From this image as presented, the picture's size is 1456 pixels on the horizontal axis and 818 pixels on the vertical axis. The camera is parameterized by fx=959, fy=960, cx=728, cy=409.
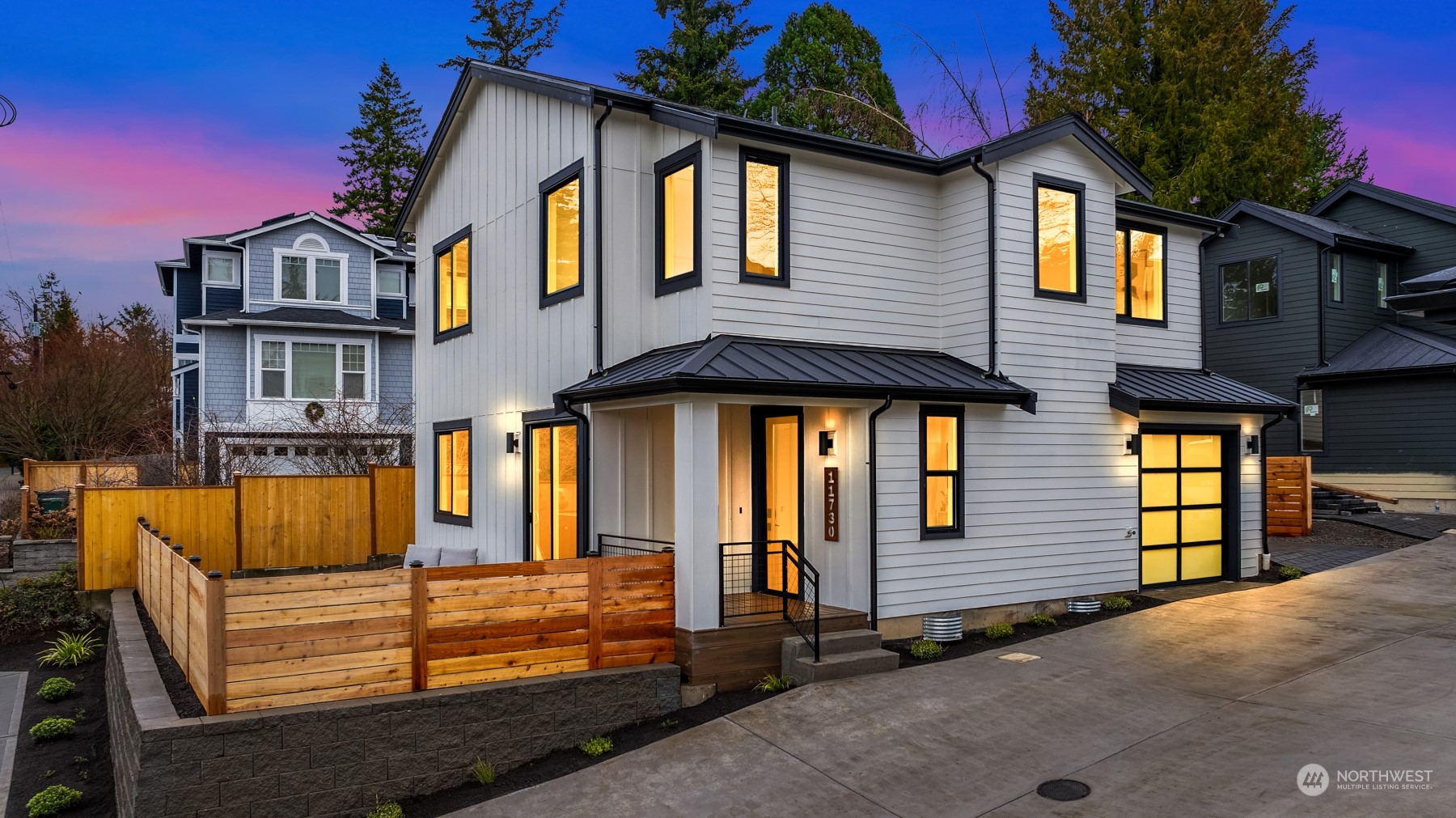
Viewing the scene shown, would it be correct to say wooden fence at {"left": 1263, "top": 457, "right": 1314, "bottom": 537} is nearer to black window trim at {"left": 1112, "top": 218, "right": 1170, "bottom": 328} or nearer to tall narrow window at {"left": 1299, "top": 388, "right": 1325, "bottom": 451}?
tall narrow window at {"left": 1299, "top": 388, "right": 1325, "bottom": 451}

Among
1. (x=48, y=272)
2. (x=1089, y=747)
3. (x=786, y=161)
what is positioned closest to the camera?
(x=1089, y=747)

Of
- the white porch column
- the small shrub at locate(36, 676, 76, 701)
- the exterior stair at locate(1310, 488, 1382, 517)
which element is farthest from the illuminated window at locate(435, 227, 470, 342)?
the exterior stair at locate(1310, 488, 1382, 517)

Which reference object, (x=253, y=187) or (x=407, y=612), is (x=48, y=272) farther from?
(x=407, y=612)

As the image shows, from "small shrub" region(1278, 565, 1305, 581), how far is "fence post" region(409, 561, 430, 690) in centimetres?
1239

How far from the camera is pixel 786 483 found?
1163 centimetres

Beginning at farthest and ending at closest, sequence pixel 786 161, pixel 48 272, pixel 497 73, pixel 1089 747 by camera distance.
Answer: pixel 48 272
pixel 497 73
pixel 786 161
pixel 1089 747

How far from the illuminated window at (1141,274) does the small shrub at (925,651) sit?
6.80m

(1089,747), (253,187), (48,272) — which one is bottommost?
(1089,747)

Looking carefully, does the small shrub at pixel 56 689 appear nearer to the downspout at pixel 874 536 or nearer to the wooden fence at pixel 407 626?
the wooden fence at pixel 407 626

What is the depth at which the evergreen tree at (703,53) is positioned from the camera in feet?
124

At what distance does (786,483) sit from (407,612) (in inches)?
193

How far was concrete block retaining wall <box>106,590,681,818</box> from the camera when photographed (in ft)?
23.0

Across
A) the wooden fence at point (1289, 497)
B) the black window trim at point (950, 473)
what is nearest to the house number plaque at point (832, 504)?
the black window trim at point (950, 473)


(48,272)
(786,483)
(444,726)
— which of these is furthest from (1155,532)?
(48,272)
